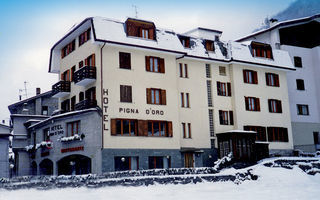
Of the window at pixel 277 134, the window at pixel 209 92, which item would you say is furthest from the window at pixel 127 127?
the window at pixel 277 134

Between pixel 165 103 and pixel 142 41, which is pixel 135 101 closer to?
pixel 165 103

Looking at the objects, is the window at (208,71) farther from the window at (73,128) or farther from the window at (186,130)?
the window at (73,128)

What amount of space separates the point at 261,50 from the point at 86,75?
21931 millimetres

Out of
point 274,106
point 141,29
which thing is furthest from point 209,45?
point 274,106

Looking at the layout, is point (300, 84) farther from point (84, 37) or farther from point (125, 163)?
point (84, 37)

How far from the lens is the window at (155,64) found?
128 ft

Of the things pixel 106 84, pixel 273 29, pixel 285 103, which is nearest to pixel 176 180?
pixel 106 84

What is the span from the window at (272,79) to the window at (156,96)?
Result: 48.7ft

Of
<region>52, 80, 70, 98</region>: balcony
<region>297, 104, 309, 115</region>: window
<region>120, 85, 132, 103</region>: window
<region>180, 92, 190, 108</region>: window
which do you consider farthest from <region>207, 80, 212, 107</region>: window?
<region>52, 80, 70, 98</region>: balcony

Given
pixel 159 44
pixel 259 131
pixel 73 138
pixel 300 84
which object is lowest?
pixel 73 138

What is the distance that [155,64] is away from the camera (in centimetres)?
3950

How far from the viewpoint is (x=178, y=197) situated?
26.4 meters

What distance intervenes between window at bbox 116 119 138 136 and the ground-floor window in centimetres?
213

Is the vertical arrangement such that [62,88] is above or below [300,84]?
below
